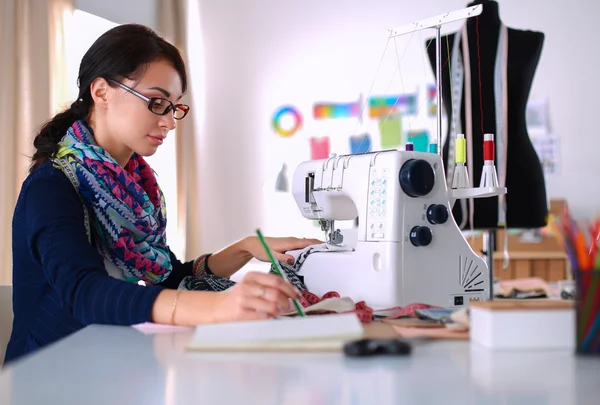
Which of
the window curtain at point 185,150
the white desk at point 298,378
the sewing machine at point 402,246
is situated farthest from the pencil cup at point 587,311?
the window curtain at point 185,150

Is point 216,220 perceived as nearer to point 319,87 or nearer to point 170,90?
point 319,87

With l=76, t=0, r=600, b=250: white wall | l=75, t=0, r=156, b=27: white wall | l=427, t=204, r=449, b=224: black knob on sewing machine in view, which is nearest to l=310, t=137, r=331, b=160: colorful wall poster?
l=76, t=0, r=600, b=250: white wall

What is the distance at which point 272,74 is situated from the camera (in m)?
5.66

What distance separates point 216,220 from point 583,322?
16.1 feet

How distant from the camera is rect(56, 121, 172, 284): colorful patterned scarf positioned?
65.2 inches

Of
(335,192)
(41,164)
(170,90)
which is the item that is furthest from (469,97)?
(41,164)

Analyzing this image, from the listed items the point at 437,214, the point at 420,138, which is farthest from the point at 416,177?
the point at 420,138

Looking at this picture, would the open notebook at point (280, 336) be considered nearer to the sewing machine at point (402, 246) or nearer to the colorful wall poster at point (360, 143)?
the sewing machine at point (402, 246)

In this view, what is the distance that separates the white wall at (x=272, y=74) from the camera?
541 centimetres

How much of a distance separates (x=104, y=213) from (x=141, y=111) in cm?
26

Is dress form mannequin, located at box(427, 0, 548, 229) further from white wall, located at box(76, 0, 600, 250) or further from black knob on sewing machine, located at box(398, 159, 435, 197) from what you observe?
white wall, located at box(76, 0, 600, 250)

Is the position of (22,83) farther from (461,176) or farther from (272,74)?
(461,176)

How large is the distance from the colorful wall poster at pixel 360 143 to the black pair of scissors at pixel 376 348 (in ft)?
14.3

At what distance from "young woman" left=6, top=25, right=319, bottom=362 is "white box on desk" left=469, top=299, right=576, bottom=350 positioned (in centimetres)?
52
